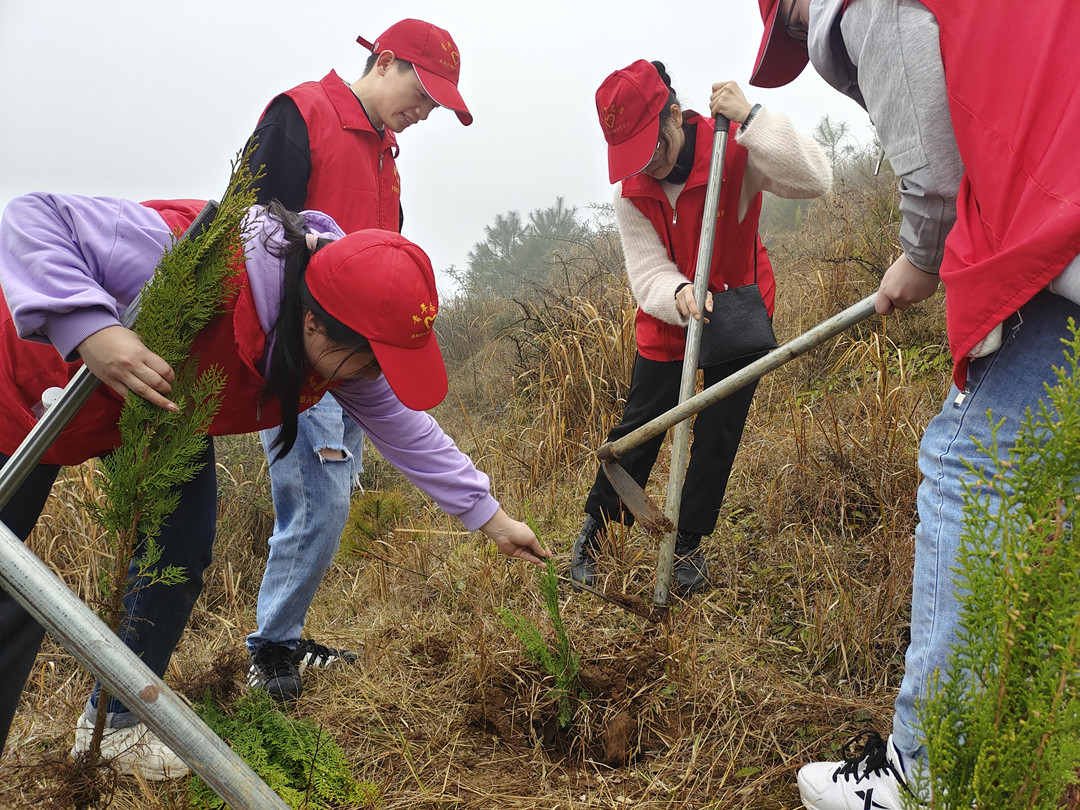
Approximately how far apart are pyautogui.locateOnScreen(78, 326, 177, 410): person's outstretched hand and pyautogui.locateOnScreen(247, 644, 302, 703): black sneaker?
57.9 inches

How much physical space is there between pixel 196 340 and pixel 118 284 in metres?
0.20

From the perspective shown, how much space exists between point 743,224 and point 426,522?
8.08 feet

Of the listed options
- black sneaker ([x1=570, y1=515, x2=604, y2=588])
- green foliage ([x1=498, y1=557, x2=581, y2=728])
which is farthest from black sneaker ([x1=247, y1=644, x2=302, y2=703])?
black sneaker ([x1=570, y1=515, x2=604, y2=588])

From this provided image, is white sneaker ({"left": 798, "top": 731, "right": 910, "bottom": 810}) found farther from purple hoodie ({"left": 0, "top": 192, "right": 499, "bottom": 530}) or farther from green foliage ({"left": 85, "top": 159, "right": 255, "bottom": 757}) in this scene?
green foliage ({"left": 85, "top": 159, "right": 255, "bottom": 757})

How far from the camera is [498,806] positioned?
1.98 metres

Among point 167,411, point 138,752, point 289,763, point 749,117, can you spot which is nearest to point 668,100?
point 749,117

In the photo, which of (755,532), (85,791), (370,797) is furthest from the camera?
(755,532)

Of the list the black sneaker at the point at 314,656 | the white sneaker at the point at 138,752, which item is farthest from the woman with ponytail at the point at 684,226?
the white sneaker at the point at 138,752

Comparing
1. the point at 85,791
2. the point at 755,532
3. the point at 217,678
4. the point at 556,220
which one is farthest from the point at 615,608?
the point at 556,220

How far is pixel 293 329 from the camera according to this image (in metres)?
1.75

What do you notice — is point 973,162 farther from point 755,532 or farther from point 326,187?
point 755,532

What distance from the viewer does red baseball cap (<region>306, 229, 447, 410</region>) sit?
1.65 m

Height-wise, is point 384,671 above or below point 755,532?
below

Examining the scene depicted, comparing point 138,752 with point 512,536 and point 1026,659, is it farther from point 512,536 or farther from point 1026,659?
point 1026,659
